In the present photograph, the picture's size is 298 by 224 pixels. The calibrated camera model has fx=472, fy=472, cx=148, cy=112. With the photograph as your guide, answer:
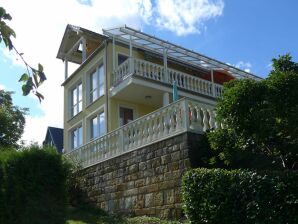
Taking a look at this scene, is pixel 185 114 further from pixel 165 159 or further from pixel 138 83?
pixel 138 83

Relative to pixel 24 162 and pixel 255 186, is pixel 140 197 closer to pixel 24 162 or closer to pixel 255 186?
pixel 24 162

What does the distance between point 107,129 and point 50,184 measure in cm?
1133

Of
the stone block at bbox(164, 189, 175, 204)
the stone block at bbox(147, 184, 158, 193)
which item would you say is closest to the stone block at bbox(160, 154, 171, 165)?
the stone block at bbox(147, 184, 158, 193)

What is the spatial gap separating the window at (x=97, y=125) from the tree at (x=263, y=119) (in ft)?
43.9

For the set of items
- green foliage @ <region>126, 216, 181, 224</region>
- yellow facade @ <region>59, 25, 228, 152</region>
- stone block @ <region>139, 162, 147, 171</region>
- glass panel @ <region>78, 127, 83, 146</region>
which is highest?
yellow facade @ <region>59, 25, 228, 152</region>

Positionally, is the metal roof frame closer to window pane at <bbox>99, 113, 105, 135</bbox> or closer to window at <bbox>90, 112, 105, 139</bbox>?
window pane at <bbox>99, 113, 105, 135</bbox>

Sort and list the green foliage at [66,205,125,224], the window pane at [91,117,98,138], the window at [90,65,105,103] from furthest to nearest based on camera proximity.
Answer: the window pane at [91,117,98,138] → the window at [90,65,105,103] → the green foliage at [66,205,125,224]

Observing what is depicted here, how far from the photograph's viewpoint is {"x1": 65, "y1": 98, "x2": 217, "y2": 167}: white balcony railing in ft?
41.0

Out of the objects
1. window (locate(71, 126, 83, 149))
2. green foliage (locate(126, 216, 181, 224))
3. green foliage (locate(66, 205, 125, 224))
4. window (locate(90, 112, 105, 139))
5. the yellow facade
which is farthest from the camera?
window (locate(71, 126, 83, 149))

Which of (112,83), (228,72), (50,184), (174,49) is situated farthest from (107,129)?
(50,184)

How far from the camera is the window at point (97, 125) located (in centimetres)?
2342

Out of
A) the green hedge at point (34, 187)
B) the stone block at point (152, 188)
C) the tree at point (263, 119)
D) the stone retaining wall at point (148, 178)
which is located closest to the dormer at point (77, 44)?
the stone retaining wall at point (148, 178)

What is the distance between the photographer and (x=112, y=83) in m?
22.5

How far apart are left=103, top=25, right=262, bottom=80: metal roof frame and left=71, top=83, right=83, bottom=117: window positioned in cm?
525
